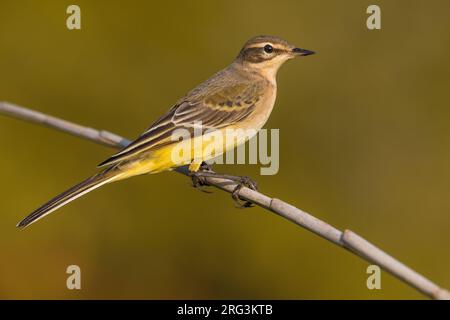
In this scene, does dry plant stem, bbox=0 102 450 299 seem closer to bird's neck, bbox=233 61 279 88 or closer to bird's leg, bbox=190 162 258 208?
bird's leg, bbox=190 162 258 208

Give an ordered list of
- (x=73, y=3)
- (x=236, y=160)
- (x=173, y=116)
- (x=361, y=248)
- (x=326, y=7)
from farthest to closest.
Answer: (x=326, y=7) < (x=73, y=3) < (x=236, y=160) < (x=173, y=116) < (x=361, y=248)

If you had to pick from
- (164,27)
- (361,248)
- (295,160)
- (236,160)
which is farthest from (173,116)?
(361,248)

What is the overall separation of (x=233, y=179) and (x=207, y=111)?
86 cm

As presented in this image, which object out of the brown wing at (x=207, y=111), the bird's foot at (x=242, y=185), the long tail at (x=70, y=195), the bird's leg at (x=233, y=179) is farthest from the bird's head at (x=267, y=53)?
the long tail at (x=70, y=195)

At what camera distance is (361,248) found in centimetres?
349

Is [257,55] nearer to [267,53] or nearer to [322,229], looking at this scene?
[267,53]

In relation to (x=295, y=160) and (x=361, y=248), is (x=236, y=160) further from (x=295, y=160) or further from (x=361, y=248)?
(x=361, y=248)

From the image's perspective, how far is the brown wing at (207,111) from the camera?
19.3 feet

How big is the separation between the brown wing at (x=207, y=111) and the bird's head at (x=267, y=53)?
0.85 feet

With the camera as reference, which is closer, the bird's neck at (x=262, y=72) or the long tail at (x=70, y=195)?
the long tail at (x=70, y=195)

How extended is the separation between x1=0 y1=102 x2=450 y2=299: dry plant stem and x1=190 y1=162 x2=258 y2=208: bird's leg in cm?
8

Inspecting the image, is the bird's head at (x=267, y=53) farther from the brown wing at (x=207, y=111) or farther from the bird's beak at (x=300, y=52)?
the brown wing at (x=207, y=111)

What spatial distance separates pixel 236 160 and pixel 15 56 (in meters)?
2.87

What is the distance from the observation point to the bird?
545 centimetres
